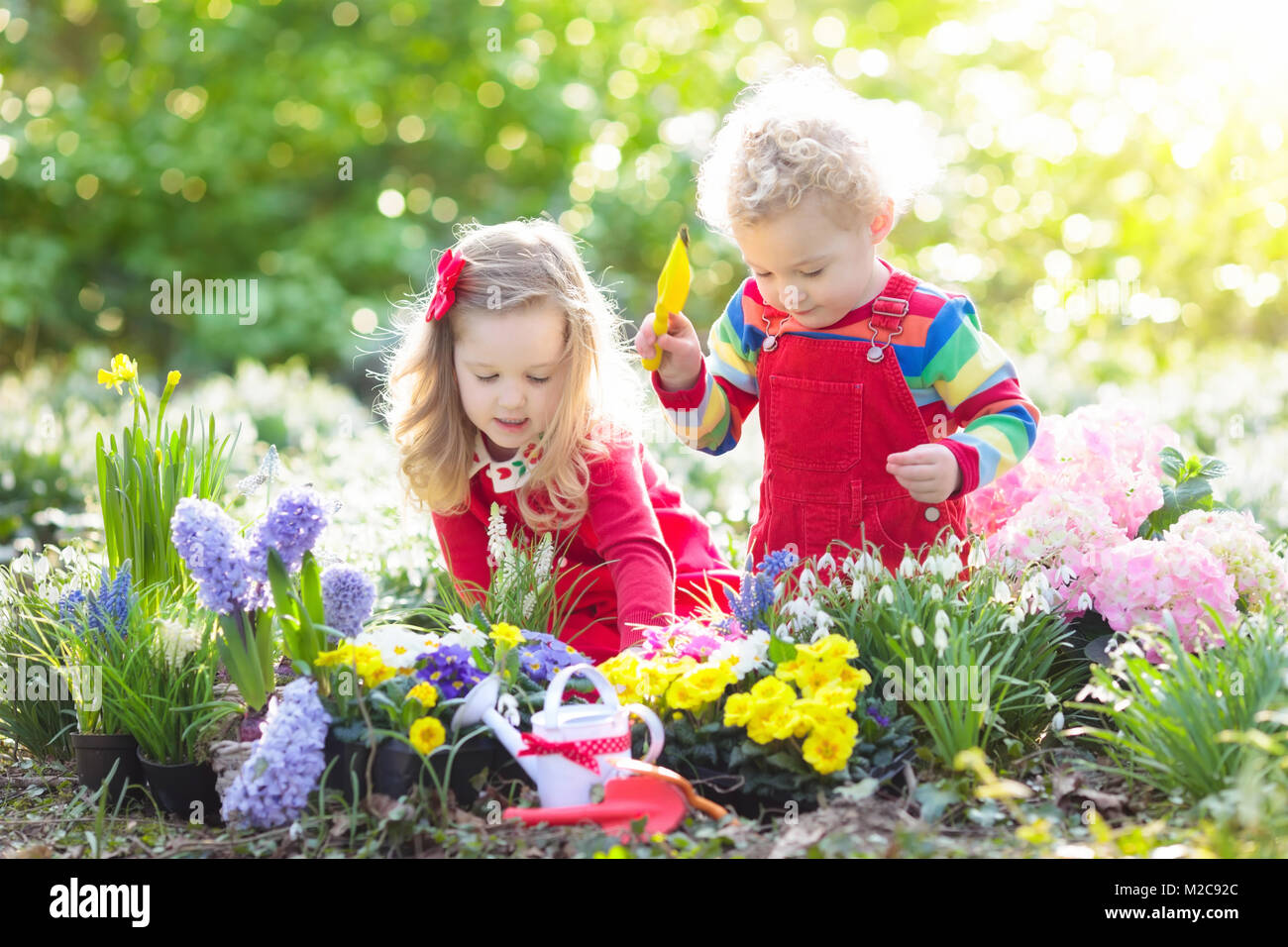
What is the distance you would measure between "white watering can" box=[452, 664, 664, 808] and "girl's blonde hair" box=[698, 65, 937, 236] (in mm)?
1221

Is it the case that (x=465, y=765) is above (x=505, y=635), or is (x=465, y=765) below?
below

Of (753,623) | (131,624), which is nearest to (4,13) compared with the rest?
(131,624)

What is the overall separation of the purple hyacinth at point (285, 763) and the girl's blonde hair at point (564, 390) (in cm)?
103

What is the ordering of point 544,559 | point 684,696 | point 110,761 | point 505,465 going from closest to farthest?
1. point 684,696
2. point 110,761
3. point 544,559
4. point 505,465

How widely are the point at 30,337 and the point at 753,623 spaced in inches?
390

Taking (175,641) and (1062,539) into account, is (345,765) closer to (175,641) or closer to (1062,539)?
(175,641)

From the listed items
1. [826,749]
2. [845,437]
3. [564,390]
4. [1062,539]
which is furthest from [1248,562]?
[564,390]

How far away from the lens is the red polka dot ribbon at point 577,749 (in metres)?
2.29

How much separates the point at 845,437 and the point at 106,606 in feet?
6.33

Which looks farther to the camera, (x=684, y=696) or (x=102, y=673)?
(x=102, y=673)

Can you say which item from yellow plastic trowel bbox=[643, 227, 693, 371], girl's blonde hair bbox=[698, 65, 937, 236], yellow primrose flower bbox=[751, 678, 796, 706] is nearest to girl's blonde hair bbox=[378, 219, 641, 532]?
yellow plastic trowel bbox=[643, 227, 693, 371]

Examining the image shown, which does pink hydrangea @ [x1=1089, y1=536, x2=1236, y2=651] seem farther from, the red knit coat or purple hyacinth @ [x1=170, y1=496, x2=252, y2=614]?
purple hyacinth @ [x1=170, y1=496, x2=252, y2=614]

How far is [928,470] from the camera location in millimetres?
2662

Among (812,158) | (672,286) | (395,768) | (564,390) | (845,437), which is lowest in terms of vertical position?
(395,768)
